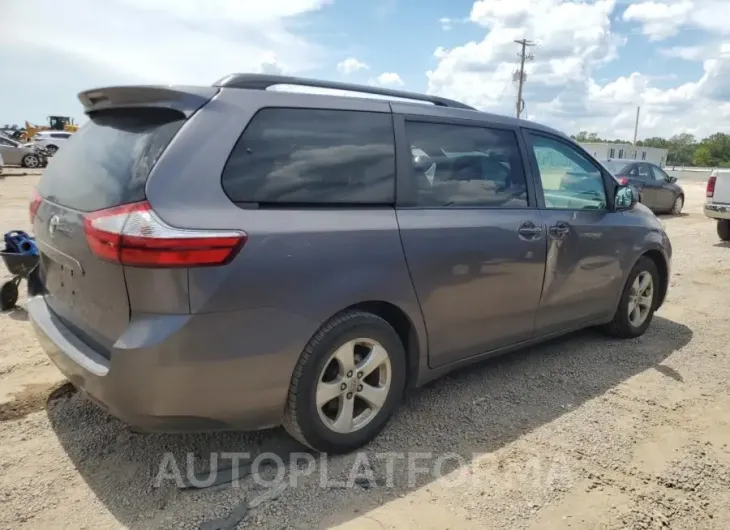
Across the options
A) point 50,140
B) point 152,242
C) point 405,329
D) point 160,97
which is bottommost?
point 405,329

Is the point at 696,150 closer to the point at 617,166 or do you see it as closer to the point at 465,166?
the point at 617,166

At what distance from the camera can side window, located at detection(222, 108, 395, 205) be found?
246 cm

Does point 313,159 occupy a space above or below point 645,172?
above

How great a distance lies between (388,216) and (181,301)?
3.73 feet

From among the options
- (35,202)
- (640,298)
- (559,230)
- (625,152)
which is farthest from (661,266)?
(625,152)

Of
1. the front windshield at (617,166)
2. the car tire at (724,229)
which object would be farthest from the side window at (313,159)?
the front windshield at (617,166)

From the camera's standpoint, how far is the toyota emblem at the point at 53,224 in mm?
2682

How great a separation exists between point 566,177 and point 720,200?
845 centimetres

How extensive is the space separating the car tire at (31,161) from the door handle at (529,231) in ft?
89.9

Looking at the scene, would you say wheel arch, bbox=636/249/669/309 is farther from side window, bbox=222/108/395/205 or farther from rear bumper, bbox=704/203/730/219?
rear bumper, bbox=704/203/730/219

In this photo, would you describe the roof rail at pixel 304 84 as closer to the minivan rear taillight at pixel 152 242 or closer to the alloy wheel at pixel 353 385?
the minivan rear taillight at pixel 152 242

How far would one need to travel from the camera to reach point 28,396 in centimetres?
340

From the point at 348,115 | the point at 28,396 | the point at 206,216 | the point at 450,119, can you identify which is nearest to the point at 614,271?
the point at 450,119

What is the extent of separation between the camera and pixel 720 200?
10.8 m
